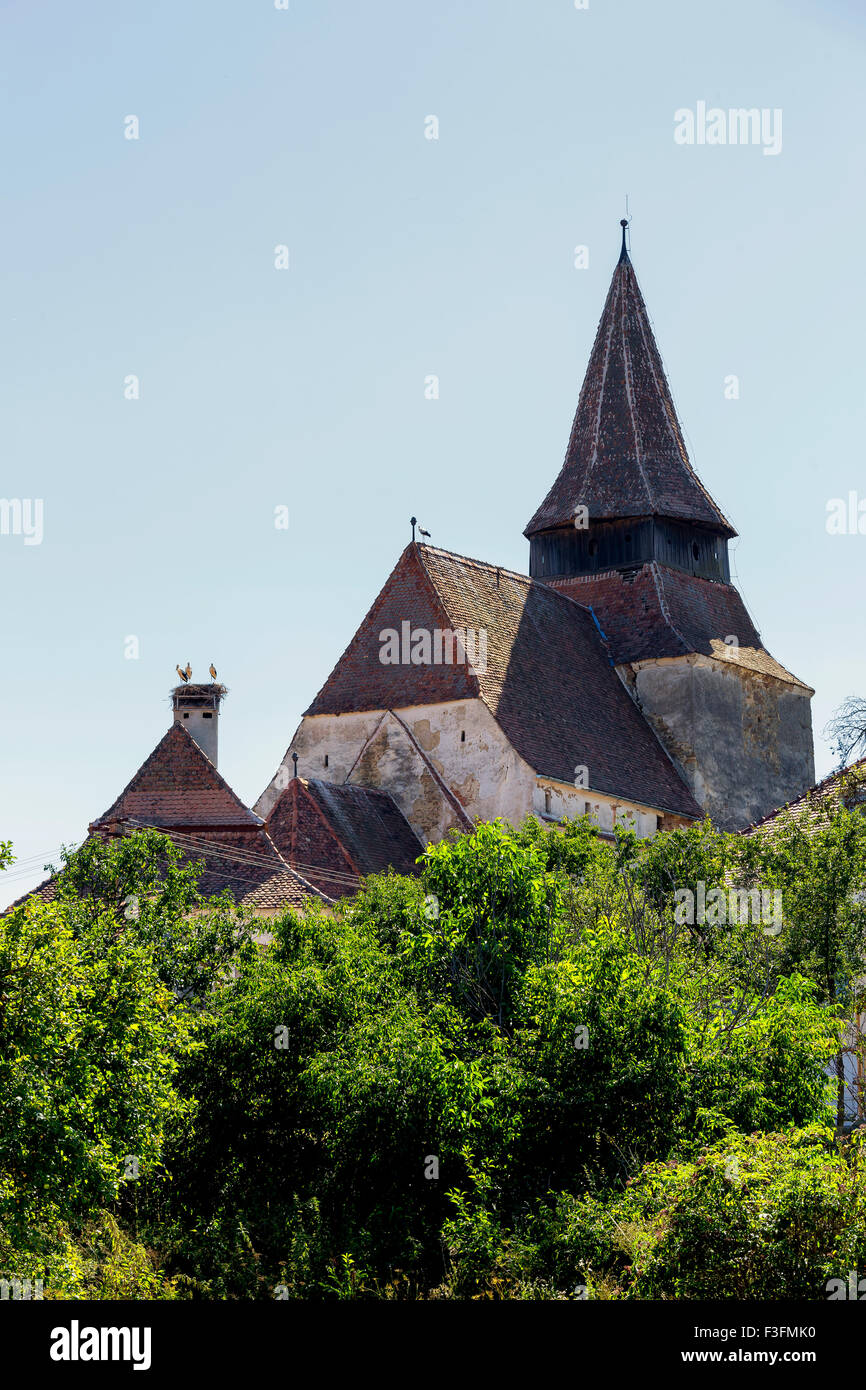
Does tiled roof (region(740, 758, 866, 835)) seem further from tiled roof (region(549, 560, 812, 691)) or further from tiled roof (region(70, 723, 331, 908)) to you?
tiled roof (region(549, 560, 812, 691))

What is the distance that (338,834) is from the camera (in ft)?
106

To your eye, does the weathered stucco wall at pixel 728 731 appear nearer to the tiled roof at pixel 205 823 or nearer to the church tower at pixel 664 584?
the church tower at pixel 664 584

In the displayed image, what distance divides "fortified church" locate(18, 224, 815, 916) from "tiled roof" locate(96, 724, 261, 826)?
37mm

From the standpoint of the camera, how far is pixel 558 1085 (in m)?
18.1

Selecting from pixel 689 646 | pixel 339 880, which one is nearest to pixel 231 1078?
pixel 339 880

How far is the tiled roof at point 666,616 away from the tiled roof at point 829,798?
561 inches

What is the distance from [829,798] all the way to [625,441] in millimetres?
20527

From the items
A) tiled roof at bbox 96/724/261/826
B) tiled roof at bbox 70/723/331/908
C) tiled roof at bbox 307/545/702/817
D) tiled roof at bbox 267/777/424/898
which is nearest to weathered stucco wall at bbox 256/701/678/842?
tiled roof at bbox 307/545/702/817

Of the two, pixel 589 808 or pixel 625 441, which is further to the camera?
pixel 625 441

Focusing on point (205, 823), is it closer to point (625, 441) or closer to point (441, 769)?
point (441, 769)

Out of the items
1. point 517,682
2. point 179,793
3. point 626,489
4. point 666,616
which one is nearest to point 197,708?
point 179,793

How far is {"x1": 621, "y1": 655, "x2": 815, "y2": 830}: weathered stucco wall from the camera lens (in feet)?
129

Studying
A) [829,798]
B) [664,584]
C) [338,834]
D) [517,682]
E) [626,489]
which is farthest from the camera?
[626,489]

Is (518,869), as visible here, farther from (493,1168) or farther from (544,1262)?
(544,1262)
